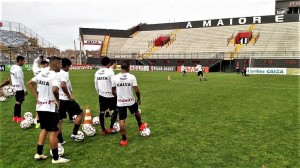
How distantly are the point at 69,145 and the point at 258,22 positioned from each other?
55623 millimetres

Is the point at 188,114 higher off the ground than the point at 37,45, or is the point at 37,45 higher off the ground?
the point at 37,45

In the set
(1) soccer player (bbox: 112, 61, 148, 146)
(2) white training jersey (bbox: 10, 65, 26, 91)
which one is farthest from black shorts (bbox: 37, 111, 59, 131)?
(2) white training jersey (bbox: 10, 65, 26, 91)

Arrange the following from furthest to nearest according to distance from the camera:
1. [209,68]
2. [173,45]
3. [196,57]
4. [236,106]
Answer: [173,45], [196,57], [209,68], [236,106]

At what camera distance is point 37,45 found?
52375 mm

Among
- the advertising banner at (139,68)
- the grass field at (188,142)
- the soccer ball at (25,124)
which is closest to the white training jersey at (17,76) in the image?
the grass field at (188,142)

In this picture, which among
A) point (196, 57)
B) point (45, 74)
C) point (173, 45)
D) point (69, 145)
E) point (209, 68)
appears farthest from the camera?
point (173, 45)

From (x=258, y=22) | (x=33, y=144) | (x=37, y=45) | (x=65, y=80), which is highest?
(x=258, y=22)

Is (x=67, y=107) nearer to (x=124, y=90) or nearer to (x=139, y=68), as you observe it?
(x=124, y=90)

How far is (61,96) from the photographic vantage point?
7.68 m

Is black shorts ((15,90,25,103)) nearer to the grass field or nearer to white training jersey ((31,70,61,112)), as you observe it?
the grass field

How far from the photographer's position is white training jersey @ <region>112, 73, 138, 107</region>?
23.8 ft

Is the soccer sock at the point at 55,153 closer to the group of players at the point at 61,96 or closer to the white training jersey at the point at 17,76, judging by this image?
the group of players at the point at 61,96

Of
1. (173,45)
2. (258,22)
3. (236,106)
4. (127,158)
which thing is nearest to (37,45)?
(173,45)

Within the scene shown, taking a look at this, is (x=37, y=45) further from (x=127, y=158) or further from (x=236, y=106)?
(x=127, y=158)
